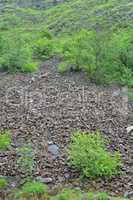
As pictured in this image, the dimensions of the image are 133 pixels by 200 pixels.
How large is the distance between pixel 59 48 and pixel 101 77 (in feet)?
52.8

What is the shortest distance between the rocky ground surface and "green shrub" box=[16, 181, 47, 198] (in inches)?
19.1

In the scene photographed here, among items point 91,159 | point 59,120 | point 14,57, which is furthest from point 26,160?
point 14,57

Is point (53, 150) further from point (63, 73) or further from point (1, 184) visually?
point (63, 73)

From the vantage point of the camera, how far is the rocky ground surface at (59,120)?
1180 centimetres

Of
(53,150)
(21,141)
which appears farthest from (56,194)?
(21,141)

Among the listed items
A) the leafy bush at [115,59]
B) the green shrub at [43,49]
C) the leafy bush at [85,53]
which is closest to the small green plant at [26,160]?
the leafy bush at [115,59]

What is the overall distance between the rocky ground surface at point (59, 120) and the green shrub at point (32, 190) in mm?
486

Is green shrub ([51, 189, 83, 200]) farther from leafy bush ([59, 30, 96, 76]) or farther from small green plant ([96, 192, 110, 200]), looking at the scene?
leafy bush ([59, 30, 96, 76])

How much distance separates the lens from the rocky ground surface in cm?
1180

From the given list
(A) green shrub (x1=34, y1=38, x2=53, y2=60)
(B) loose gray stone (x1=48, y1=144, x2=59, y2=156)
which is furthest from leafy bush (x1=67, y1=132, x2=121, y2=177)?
(A) green shrub (x1=34, y1=38, x2=53, y2=60)

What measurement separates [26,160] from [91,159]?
1.76 metres

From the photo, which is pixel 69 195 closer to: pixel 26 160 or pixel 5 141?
pixel 26 160

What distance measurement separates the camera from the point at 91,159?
11.8 meters

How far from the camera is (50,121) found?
16.5m
